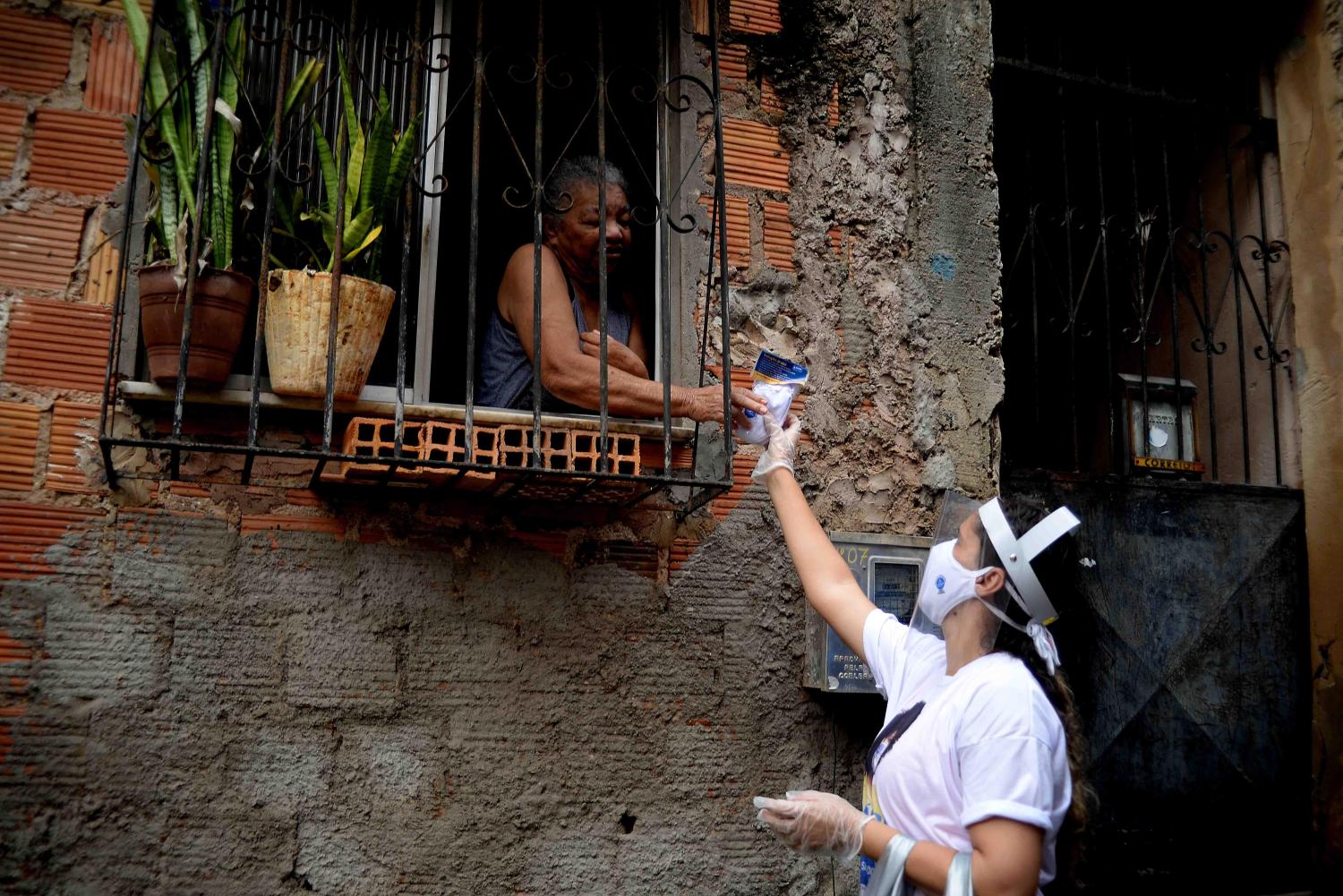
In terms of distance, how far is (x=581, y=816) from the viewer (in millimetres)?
3053

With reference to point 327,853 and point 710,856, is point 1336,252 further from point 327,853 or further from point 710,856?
point 327,853

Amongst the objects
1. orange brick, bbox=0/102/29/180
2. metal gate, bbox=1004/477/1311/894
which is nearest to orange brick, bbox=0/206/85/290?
orange brick, bbox=0/102/29/180

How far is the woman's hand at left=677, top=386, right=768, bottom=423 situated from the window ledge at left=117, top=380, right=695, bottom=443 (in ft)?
0.54

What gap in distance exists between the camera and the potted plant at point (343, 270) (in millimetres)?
2840

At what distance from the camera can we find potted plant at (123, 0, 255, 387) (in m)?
2.75

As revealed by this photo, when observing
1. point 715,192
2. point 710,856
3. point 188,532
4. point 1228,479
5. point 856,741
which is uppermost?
point 715,192

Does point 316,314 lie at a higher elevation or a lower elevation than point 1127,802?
higher

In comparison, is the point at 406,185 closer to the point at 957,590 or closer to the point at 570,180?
the point at 570,180

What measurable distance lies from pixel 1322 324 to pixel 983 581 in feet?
9.00

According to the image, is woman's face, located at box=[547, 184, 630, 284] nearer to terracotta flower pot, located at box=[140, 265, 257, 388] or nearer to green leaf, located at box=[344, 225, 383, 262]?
green leaf, located at box=[344, 225, 383, 262]

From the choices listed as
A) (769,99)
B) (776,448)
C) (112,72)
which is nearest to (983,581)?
(776,448)

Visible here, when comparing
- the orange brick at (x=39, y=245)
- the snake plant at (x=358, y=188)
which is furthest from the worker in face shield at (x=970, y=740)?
the orange brick at (x=39, y=245)

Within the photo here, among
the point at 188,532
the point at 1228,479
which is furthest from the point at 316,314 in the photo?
the point at 1228,479

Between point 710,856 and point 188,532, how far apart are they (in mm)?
1719
